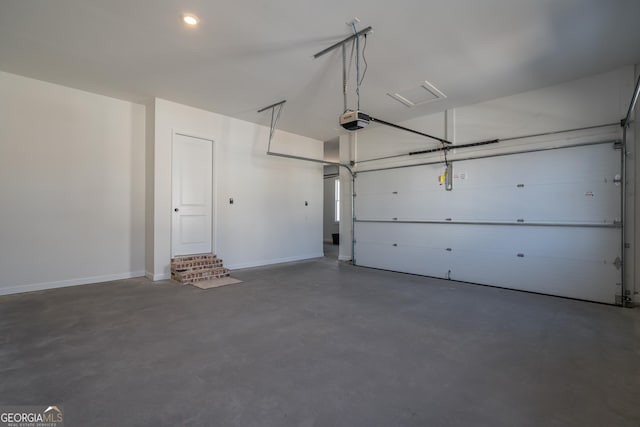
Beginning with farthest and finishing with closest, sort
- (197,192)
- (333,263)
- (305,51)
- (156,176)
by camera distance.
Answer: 1. (333,263)
2. (197,192)
3. (156,176)
4. (305,51)

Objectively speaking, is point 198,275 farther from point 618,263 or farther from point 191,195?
point 618,263

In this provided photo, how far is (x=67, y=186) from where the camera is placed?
14.9 feet

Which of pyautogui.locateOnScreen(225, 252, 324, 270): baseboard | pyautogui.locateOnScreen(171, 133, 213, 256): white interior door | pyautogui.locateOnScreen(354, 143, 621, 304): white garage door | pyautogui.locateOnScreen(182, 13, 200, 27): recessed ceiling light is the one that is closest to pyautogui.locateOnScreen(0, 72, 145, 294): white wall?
pyautogui.locateOnScreen(171, 133, 213, 256): white interior door

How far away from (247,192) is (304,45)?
11.7 feet

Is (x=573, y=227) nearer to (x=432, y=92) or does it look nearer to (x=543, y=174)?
(x=543, y=174)

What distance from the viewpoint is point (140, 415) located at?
66.4 inches

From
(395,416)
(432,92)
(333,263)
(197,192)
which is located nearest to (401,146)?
(432,92)

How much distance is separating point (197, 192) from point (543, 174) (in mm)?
5680

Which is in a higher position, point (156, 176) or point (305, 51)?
point (305, 51)

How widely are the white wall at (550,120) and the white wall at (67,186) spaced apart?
5.13m

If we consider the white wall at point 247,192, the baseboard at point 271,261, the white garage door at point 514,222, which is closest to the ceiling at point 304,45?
the white wall at point 247,192

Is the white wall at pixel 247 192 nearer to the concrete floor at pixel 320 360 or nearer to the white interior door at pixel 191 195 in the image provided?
the white interior door at pixel 191 195

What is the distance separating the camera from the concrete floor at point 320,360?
174 centimetres

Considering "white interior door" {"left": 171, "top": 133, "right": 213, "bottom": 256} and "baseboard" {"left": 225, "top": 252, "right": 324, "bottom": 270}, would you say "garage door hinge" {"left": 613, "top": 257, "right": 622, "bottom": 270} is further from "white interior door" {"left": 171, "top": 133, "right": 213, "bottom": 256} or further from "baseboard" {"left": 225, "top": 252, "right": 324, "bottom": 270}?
"white interior door" {"left": 171, "top": 133, "right": 213, "bottom": 256}
